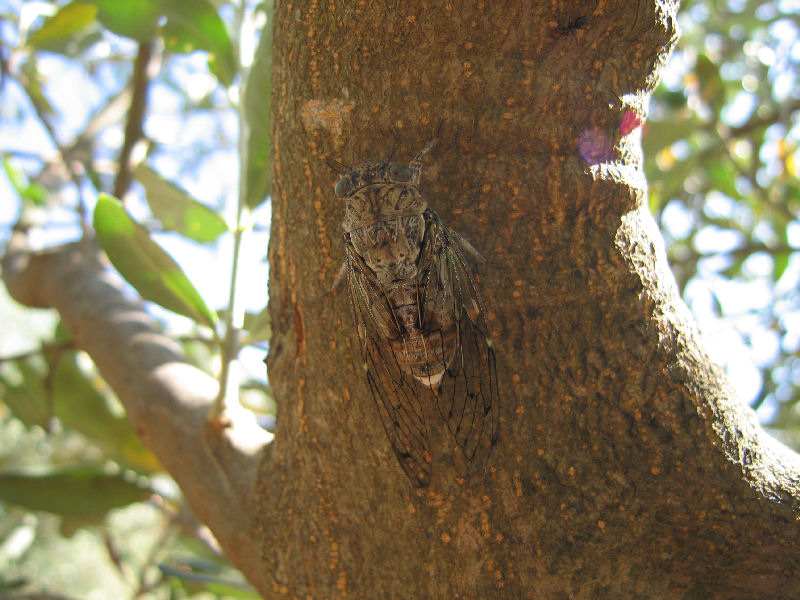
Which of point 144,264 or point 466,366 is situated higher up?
point 144,264

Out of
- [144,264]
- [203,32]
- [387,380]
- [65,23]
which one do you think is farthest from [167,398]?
[65,23]

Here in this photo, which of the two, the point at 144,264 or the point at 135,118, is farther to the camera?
the point at 135,118

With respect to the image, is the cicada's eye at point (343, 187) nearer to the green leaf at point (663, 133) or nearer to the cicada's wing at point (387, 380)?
the cicada's wing at point (387, 380)

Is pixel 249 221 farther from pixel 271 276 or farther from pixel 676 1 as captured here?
pixel 676 1

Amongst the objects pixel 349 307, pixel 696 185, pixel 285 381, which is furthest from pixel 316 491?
pixel 696 185

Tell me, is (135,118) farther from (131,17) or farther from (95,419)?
(95,419)

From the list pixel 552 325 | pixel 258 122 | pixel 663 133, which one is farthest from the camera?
pixel 663 133
